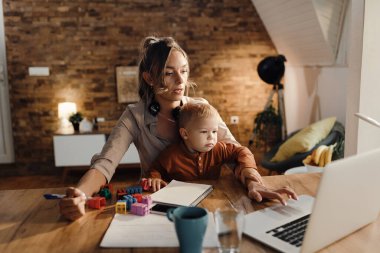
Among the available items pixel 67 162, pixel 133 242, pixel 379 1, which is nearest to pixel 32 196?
pixel 133 242

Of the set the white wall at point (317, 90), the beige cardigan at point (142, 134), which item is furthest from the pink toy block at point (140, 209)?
the white wall at point (317, 90)

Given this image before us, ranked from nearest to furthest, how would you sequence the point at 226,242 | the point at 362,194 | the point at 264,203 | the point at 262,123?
the point at 226,242 < the point at 362,194 < the point at 264,203 < the point at 262,123

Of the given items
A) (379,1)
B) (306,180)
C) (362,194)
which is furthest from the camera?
(379,1)

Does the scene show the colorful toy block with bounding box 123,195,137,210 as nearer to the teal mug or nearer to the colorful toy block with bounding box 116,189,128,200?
the colorful toy block with bounding box 116,189,128,200

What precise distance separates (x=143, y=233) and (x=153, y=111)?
2.36 feet

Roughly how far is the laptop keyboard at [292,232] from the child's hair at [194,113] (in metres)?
0.58

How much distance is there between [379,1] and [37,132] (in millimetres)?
4108

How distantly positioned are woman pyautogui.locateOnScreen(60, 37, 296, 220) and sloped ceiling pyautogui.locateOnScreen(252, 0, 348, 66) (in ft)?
7.81

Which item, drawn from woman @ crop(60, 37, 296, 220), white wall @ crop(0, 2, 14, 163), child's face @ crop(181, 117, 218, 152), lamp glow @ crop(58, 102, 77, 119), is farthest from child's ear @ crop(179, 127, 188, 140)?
white wall @ crop(0, 2, 14, 163)

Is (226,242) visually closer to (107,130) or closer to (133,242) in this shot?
(133,242)

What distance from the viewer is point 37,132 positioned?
467 centimetres

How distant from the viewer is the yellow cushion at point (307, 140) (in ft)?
10.8

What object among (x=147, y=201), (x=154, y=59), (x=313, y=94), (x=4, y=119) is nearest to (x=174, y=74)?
(x=154, y=59)

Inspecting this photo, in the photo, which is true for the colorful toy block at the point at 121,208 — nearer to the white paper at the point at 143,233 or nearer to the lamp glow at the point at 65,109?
the white paper at the point at 143,233
